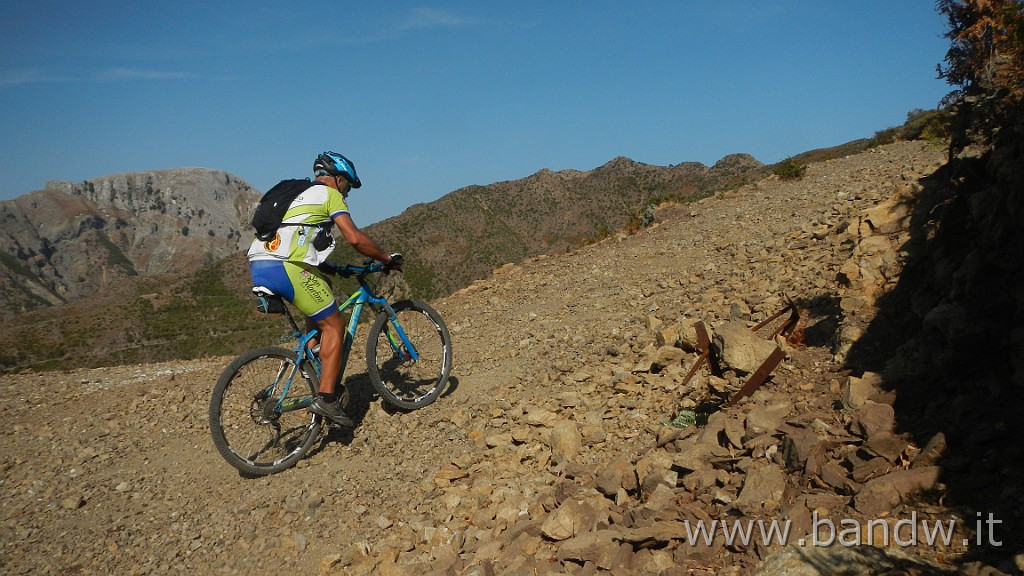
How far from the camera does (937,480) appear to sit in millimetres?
2506

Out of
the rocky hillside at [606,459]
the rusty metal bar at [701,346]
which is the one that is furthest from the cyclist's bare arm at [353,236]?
the rusty metal bar at [701,346]

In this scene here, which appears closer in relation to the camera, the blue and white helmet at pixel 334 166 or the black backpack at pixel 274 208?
the black backpack at pixel 274 208

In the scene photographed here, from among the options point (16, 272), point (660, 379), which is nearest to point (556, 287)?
point (660, 379)

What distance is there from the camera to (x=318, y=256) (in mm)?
4867

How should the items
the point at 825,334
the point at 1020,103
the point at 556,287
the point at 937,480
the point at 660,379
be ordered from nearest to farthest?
the point at 937,480, the point at 1020,103, the point at 825,334, the point at 660,379, the point at 556,287

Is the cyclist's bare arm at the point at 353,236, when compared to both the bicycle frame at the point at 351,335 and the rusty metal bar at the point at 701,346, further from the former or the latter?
A: the rusty metal bar at the point at 701,346

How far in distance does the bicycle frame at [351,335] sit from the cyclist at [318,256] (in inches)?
4.5

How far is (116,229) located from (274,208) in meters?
184

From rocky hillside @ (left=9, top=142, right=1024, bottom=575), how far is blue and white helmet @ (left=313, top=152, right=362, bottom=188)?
2.19 metres

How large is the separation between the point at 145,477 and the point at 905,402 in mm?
5630

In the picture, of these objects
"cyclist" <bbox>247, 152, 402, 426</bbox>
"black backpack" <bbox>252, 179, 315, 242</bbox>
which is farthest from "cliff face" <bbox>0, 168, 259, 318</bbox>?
"black backpack" <bbox>252, 179, 315, 242</bbox>

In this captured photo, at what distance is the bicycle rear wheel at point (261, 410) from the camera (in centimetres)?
475

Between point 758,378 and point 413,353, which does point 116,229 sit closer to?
point 413,353

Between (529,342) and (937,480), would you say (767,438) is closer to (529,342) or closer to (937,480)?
(937,480)
